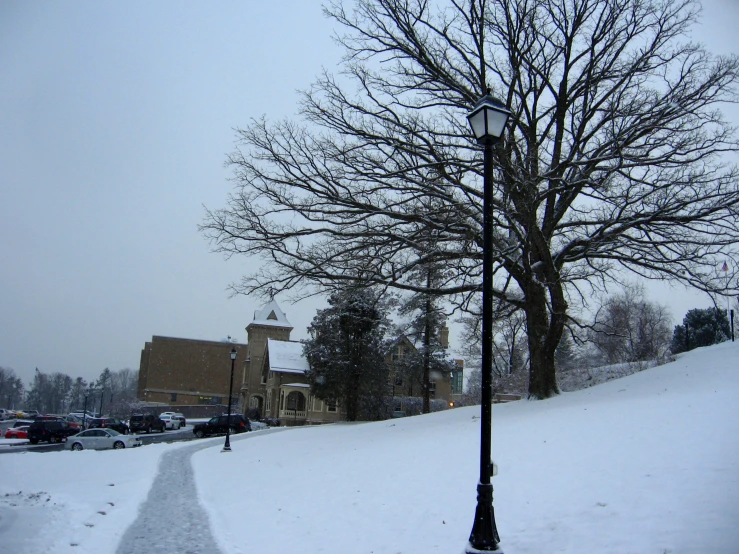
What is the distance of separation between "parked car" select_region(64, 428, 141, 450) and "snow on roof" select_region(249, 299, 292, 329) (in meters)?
45.2

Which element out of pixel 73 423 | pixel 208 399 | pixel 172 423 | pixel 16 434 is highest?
pixel 208 399

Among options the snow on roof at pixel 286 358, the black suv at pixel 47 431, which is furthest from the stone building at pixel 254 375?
the black suv at pixel 47 431

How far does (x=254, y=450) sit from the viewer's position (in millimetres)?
20125

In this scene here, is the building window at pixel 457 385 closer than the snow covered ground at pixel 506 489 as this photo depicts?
No

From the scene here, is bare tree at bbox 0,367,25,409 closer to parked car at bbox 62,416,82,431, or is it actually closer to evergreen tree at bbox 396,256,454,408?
parked car at bbox 62,416,82,431

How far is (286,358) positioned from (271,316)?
66.8 feet

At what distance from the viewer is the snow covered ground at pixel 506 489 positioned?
6.75 meters

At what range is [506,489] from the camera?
8.60 metres

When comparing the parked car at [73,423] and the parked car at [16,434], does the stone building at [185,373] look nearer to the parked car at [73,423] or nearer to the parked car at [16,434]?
the parked car at [73,423]

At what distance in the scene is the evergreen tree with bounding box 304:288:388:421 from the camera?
39438 millimetres

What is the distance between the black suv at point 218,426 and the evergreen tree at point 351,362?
18.0 feet

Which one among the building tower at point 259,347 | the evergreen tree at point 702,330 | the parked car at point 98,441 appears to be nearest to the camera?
the parked car at point 98,441

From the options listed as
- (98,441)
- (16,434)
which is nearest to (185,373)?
(16,434)

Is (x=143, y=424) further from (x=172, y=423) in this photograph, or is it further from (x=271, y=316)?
(x=271, y=316)
